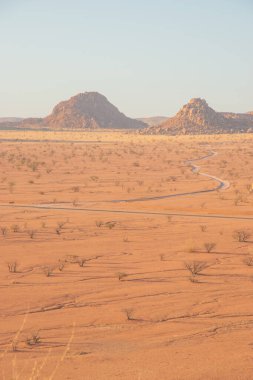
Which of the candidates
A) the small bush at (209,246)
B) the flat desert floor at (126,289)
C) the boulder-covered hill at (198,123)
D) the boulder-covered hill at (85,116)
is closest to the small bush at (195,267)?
the flat desert floor at (126,289)

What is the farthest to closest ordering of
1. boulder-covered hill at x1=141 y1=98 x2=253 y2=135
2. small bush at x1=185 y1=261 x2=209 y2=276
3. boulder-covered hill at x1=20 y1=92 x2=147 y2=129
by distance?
boulder-covered hill at x1=20 y1=92 x2=147 y2=129, boulder-covered hill at x1=141 y1=98 x2=253 y2=135, small bush at x1=185 y1=261 x2=209 y2=276

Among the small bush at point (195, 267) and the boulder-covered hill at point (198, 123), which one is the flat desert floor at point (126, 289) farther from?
the boulder-covered hill at point (198, 123)

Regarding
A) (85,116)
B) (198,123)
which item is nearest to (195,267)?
(198,123)

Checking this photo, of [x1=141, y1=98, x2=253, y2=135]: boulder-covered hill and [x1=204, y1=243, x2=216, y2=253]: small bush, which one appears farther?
[x1=141, y1=98, x2=253, y2=135]: boulder-covered hill

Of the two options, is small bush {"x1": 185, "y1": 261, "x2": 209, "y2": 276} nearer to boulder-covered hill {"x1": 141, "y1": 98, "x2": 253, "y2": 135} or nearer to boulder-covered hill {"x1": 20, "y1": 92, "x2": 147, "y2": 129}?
boulder-covered hill {"x1": 141, "y1": 98, "x2": 253, "y2": 135}

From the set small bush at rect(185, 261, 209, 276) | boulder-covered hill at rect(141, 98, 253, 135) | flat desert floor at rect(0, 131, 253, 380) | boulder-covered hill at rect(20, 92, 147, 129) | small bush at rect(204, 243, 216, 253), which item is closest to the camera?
flat desert floor at rect(0, 131, 253, 380)

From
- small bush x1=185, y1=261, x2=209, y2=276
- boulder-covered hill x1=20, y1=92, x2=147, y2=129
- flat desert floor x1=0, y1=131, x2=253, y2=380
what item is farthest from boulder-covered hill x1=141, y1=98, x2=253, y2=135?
small bush x1=185, y1=261, x2=209, y2=276

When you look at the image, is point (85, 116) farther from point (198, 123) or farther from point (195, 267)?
point (195, 267)
